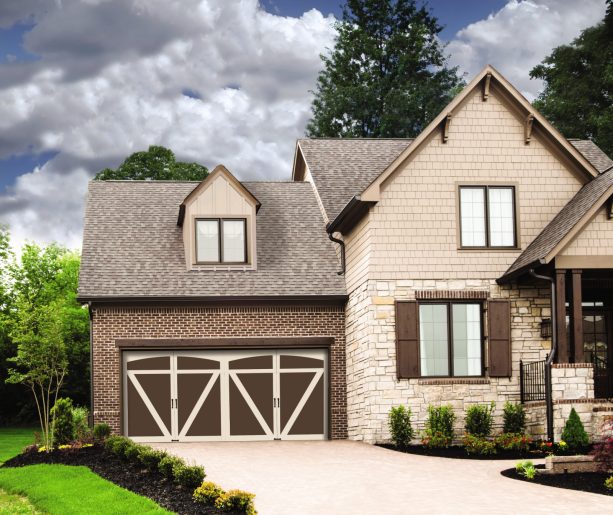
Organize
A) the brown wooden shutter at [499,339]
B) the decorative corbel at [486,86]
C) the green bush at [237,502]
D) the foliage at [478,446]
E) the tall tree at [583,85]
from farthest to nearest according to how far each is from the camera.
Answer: the tall tree at [583,85], the decorative corbel at [486,86], the brown wooden shutter at [499,339], the foliage at [478,446], the green bush at [237,502]

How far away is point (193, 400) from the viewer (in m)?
23.6

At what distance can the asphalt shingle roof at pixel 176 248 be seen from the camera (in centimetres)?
2383

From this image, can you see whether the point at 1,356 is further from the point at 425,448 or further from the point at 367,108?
the point at 425,448

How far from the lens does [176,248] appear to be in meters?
25.2

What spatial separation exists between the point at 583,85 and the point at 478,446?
26597mm

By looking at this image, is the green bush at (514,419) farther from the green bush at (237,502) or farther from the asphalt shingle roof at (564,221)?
the green bush at (237,502)

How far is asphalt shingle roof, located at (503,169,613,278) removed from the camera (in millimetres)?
20469

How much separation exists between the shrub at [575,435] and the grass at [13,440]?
41.3ft

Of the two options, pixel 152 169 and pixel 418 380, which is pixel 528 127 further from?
pixel 152 169

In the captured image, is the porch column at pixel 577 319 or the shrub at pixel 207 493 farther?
the porch column at pixel 577 319

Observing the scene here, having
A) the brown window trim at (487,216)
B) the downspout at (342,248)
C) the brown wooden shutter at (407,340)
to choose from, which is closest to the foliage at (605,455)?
the brown wooden shutter at (407,340)

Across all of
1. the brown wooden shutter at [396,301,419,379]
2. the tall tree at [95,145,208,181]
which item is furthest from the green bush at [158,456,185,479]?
the tall tree at [95,145,208,181]

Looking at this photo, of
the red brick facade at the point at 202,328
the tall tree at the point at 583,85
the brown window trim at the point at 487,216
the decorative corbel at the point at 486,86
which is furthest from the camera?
the tall tree at the point at 583,85

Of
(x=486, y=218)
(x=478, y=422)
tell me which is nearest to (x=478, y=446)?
(x=478, y=422)
